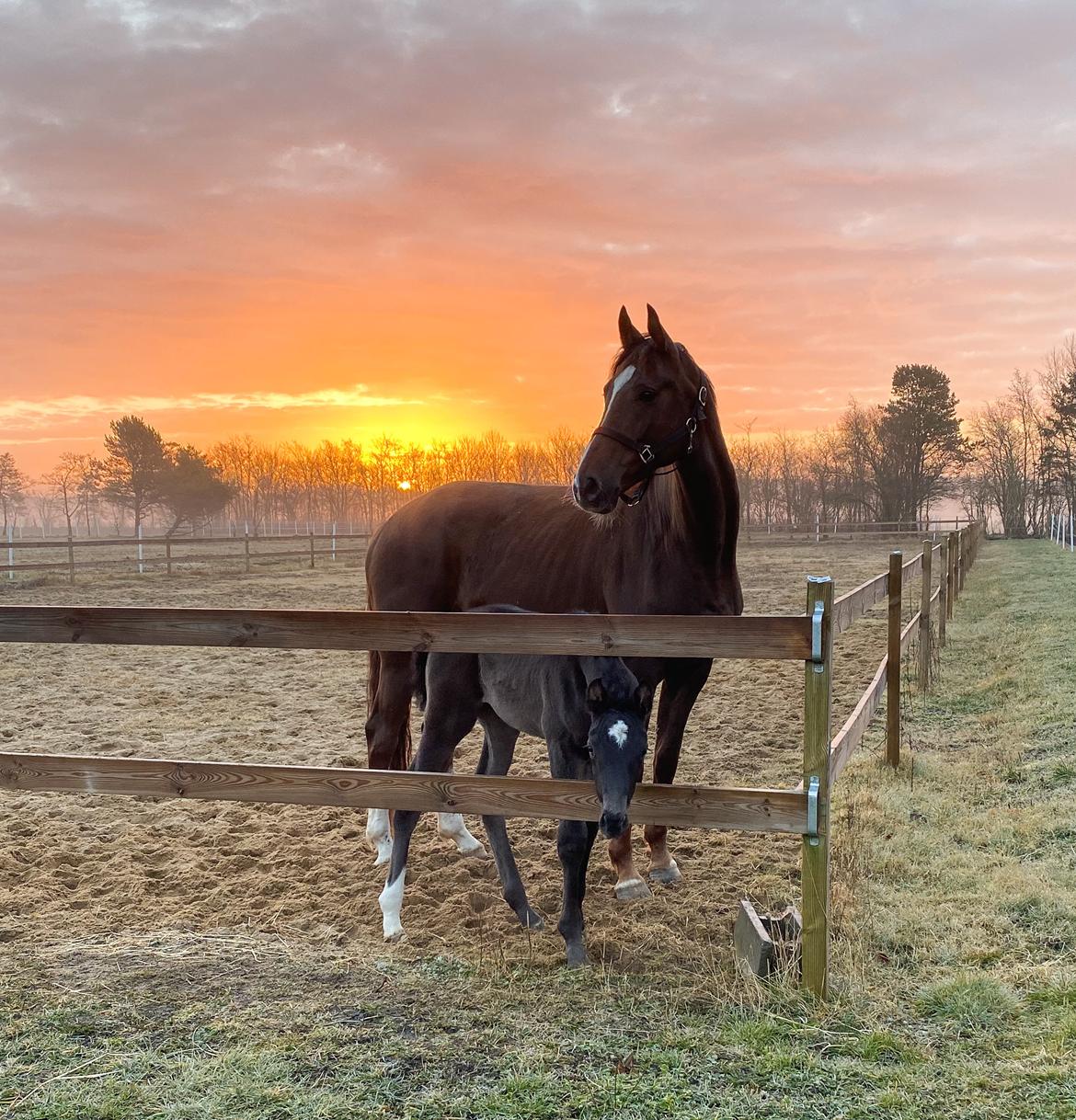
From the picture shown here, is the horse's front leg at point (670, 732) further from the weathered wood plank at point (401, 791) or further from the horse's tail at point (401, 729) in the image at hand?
the horse's tail at point (401, 729)

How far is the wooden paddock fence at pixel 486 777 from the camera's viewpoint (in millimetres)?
3148

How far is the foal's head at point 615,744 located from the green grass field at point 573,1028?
712mm

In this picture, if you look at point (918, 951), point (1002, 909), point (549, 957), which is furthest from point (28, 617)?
point (1002, 909)

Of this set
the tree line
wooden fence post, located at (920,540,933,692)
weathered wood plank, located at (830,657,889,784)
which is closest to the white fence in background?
the tree line

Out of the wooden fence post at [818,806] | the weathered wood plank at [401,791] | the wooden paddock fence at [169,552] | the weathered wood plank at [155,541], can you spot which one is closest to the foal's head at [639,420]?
the wooden fence post at [818,806]

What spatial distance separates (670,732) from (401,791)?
1.70 meters

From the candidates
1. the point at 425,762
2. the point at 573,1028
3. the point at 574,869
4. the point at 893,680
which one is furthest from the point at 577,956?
the point at 893,680

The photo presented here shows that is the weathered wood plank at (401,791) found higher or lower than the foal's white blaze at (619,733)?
lower

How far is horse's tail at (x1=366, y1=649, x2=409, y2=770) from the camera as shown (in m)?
5.14

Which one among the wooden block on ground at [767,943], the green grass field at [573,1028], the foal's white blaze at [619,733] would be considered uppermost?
the foal's white blaze at [619,733]

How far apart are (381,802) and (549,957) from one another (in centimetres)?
98

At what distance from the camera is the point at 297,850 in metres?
5.00

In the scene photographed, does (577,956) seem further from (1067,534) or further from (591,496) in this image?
(1067,534)

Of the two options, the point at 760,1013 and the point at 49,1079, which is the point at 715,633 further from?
the point at 49,1079
